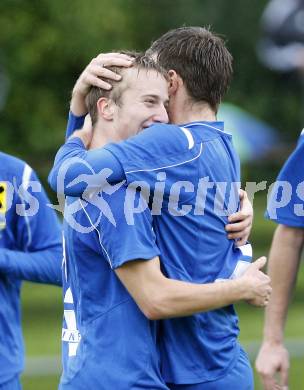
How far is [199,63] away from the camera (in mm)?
4199

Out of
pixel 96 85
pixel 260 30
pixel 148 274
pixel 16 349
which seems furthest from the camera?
pixel 260 30

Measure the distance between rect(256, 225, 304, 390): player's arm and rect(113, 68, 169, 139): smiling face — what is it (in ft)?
3.57

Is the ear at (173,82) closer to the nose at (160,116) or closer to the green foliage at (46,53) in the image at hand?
the nose at (160,116)

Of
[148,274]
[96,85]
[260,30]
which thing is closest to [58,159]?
[96,85]

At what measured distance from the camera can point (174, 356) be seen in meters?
4.07

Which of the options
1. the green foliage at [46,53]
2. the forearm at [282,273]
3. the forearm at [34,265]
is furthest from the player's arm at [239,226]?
the green foliage at [46,53]

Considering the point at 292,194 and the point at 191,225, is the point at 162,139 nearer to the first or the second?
the point at 191,225

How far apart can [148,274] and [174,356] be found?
1.17 feet

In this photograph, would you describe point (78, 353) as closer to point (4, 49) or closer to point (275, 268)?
point (275, 268)

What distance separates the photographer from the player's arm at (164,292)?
3906 mm

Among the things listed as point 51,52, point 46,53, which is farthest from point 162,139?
point 51,52

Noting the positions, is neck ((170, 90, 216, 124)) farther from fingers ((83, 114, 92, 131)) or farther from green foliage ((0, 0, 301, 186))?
green foliage ((0, 0, 301, 186))

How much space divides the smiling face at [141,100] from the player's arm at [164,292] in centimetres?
53

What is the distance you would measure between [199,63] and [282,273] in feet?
3.81
